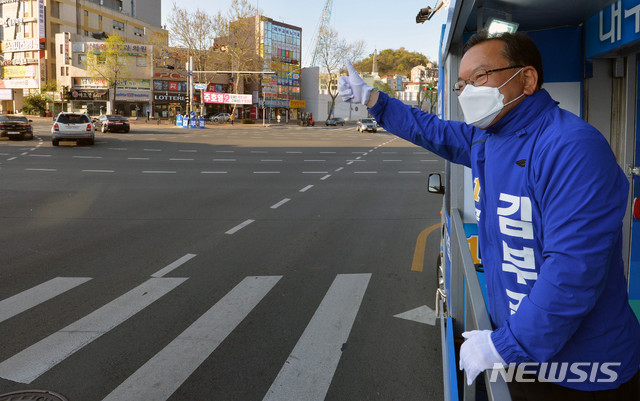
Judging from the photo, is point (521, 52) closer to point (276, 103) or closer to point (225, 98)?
point (225, 98)

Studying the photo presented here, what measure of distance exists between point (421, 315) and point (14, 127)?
3509 centimetres

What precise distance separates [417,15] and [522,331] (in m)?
18.9

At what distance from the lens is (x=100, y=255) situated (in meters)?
7.76

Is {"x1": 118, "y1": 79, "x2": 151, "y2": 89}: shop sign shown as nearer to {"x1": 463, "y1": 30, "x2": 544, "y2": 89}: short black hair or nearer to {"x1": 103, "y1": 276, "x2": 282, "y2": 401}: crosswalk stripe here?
{"x1": 103, "y1": 276, "x2": 282, "y2": 401}: crosswalk stripe

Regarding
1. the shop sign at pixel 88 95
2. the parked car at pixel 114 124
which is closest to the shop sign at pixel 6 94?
the shop sign at pixel 88 95

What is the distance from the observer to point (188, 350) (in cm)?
455

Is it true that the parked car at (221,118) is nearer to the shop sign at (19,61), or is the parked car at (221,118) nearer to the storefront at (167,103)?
the storefront at (167,103)

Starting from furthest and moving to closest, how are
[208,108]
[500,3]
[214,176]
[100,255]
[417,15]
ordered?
[208,108] → [417,15] → [214,176] → [100,255] → [500,3]

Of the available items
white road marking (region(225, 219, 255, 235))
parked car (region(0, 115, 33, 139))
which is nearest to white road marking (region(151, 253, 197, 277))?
white road marking (region(225, 219, 255, 235))

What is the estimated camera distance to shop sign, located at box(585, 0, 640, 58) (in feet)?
9.67

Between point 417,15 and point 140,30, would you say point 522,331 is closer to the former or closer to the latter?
point 417,15

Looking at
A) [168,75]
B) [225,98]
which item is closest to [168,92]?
[168,75]

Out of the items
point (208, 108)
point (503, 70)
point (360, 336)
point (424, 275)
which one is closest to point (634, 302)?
point (360, 336)

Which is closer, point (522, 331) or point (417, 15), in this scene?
point (522, 331)
